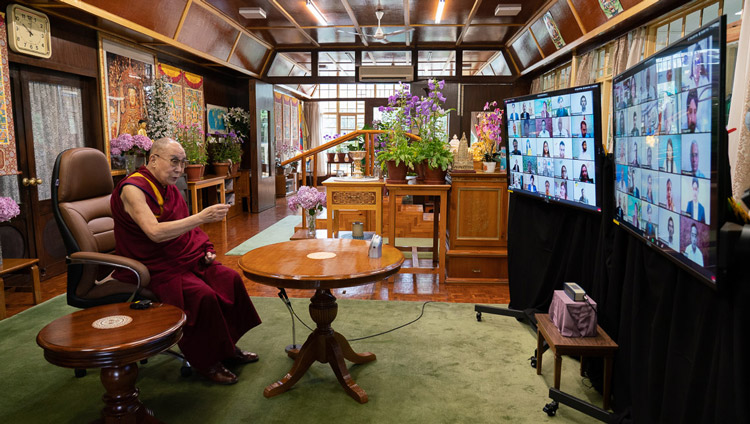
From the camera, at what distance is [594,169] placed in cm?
237

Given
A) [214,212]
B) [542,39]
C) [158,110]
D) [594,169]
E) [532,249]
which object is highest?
[542,39]

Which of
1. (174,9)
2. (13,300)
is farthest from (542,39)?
(13,300)

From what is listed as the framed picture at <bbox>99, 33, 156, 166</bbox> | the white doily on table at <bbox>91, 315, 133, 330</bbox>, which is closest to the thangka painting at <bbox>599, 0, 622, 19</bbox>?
the white doily on table at <bbox>91, 315, 133, 330</bbox>

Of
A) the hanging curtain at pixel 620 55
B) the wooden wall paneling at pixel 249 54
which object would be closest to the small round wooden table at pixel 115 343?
the hanging curtain at pixel 620 55

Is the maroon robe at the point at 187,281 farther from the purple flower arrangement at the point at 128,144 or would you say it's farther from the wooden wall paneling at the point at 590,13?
the wooden wall paneling at the point at 590,13

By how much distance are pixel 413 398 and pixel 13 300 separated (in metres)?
3.39

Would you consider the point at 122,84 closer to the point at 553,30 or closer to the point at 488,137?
the point at 488,137

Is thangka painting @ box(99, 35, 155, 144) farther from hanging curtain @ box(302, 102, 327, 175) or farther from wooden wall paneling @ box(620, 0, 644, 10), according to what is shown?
hanging curtain @ box(302, 102, 327, 175)

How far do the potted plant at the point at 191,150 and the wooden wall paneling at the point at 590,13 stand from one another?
4.92 m

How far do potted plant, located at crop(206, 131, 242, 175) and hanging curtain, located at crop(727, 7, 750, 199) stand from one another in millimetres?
6409

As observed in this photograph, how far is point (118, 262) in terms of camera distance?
2.24 meters

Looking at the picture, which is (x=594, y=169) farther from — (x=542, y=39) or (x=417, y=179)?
(x=542, y=39)

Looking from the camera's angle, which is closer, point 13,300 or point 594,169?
point 594,169

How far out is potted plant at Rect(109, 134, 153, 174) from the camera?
16.5 feet
